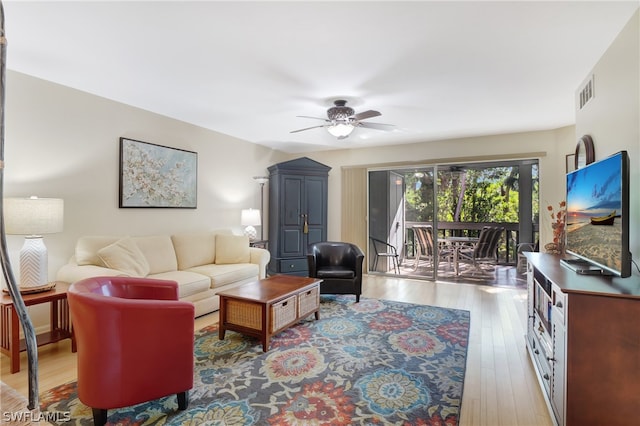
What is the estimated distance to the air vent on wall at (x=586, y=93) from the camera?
2.70 metres

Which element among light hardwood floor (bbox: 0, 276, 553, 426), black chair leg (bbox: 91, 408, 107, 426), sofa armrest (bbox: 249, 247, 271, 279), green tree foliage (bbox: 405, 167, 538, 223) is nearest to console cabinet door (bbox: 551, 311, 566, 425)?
light hardwood floor (bbox: 0, 276, 553, 426)

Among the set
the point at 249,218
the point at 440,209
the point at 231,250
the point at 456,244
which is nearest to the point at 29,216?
the point at 231,250

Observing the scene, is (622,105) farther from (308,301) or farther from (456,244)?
(456,244)

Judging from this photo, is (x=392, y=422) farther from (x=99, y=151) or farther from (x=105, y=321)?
(x=99, y=151)

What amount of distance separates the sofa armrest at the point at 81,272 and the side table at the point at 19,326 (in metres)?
0.07

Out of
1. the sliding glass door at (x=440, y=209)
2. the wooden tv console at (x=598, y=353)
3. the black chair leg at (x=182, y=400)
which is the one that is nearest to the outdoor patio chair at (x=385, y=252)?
the sliding glass door at (x=440, y=209)

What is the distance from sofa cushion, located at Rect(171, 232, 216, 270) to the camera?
3.95 m

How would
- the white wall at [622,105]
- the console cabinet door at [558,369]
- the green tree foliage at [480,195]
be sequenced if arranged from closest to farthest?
1. the console cabinet door at [558,369]
2. the white wall at [622,105]
3. the green tree foliage at [480,195]

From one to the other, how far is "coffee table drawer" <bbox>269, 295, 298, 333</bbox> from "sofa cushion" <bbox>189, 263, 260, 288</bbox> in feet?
3.66

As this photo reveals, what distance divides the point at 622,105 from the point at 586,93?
820 millimetres

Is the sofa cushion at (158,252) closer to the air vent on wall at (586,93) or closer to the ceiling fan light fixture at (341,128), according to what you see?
the ceiling fan light fixture at (341,128)

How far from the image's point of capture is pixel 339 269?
427 cm

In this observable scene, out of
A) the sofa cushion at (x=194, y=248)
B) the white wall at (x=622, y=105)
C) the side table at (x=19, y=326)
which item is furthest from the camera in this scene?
the sofa cushion at (x=194, y=248)

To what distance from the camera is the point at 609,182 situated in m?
1.79
